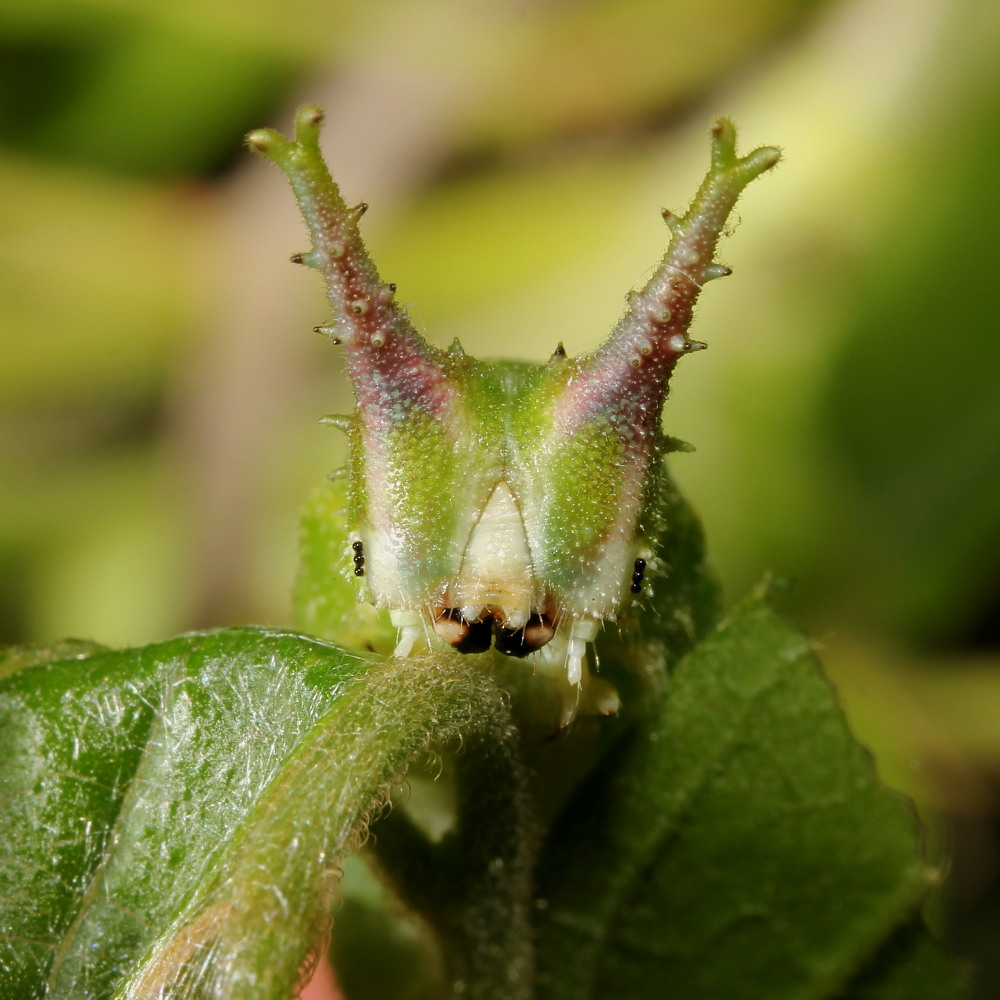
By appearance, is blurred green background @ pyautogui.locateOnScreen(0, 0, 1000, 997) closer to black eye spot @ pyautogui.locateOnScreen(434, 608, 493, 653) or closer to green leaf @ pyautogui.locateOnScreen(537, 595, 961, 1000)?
green leaf @ pyautogui.locateOnScreen(537, 595, 961, 1000)

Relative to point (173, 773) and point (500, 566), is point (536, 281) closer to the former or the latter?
point (500, 566)

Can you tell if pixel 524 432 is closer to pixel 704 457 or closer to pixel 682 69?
pixel 704 457

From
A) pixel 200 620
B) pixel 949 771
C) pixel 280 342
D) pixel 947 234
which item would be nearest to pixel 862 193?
pixel 947 234

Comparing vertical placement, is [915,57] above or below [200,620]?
above

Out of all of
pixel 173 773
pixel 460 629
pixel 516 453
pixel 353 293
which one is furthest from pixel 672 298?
pixel 173 773

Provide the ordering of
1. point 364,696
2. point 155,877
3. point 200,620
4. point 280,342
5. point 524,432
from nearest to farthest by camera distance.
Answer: point 364,696 → point 155,877 → point 524,432 → point 200,620 → point 280,342

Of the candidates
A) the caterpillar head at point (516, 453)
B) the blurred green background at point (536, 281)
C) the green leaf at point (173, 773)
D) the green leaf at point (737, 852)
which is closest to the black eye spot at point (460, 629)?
the caterpillar head at point (516, 453)

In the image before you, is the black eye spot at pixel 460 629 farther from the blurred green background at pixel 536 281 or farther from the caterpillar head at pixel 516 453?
the blurred green background at pixel 536 281
